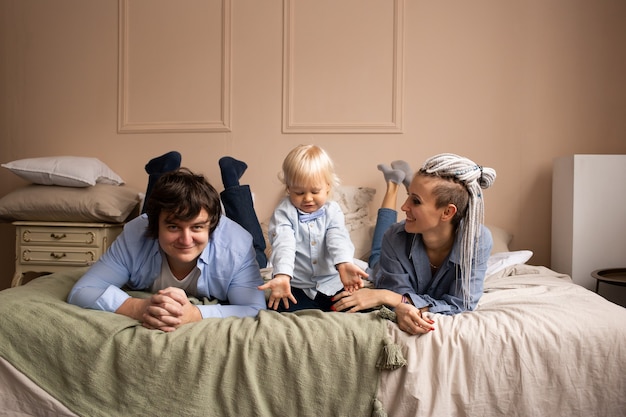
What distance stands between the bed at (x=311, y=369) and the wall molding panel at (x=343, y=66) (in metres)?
2.04

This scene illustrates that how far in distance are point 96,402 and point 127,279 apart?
460 millimetres

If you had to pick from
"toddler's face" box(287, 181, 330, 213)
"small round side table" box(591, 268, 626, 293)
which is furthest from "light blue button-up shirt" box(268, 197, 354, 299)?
"small round side table" box(591, 268, 626, 293)

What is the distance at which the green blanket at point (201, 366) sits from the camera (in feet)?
4.49

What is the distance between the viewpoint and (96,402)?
1.39 metres

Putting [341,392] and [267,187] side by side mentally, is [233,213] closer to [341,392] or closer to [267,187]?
[267,187]

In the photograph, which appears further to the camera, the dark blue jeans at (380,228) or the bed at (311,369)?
the dark blue jeans at (380,228)

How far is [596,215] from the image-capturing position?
8.82 feet

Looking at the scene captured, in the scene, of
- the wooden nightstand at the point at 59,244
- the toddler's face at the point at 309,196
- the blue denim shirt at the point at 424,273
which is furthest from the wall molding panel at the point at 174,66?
the blue denim shirt at the point at 424,273

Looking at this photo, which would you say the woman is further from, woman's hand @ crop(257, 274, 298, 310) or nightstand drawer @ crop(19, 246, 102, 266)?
nightstand drawer @ crop(19, 246, 102, 266)

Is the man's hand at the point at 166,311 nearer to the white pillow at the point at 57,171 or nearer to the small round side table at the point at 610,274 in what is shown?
the white pillow at the point at 57,171

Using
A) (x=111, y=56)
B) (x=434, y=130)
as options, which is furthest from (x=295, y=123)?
(x=111, y=56)

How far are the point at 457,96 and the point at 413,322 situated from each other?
7.09 feet

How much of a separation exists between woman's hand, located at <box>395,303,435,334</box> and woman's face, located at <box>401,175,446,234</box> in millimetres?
299

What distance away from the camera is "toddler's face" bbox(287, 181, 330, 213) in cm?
190
